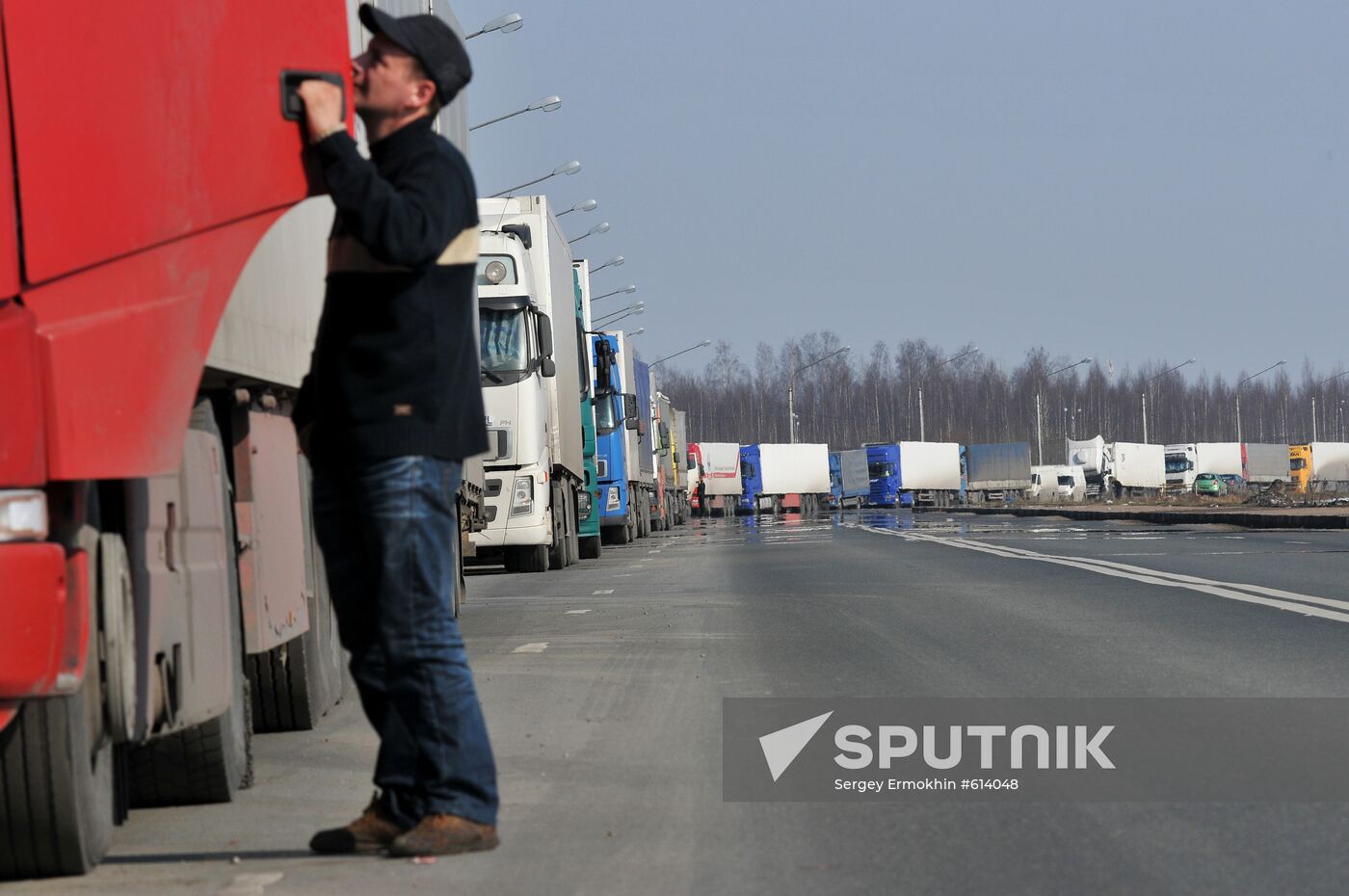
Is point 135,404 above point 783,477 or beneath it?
above

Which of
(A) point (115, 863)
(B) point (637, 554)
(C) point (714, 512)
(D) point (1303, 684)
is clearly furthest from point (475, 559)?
(C) point (714, 512)

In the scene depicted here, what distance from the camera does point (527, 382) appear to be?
2047cm

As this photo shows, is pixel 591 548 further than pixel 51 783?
Yes

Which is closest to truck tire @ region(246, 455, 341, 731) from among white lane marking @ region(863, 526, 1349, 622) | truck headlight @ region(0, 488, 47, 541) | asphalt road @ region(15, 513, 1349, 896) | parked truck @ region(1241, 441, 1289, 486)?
asphalt road @ region(15, 513, 1349, 896)

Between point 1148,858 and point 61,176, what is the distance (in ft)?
9.47

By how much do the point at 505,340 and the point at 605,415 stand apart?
11.8m

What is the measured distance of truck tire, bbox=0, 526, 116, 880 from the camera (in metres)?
4.31

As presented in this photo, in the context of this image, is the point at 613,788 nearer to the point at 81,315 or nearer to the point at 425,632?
the point at 425,632

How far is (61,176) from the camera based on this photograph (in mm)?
3949

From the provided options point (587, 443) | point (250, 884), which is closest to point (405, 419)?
point (250, 884)

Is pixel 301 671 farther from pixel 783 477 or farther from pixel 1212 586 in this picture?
pixel 783 477

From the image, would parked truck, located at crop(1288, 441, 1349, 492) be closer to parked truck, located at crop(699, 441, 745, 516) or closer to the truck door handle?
parked truck, located at crop(699, 441, 745, 516)

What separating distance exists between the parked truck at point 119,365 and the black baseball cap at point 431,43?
0.21m

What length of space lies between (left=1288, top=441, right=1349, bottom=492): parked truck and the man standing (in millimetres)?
Result: 108286
